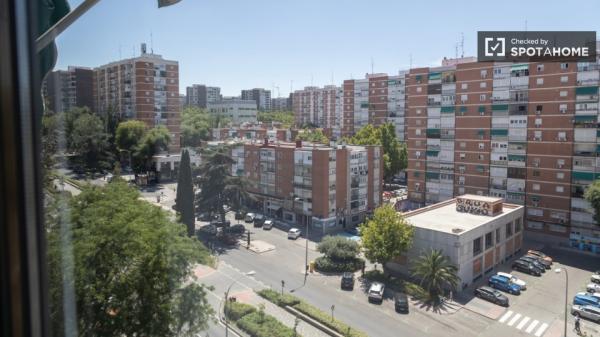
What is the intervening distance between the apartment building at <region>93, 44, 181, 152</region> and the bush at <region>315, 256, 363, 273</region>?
9688mm

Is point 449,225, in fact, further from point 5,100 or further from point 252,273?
point 5,100

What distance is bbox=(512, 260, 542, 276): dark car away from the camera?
1074 centimetres

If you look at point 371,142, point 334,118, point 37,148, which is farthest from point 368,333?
point 334,118

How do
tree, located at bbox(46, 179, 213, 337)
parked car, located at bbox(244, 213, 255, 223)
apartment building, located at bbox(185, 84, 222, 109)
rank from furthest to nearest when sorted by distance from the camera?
1. apartment building, located at bbox(185, 84, 222, 109)
2. parked car, located at bbox(244, 213, 255, 223)
3. tree, located at bbox(46, 179, 213, 337)

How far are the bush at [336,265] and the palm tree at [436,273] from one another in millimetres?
1799

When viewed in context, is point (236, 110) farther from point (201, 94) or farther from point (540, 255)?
point (540, 255)

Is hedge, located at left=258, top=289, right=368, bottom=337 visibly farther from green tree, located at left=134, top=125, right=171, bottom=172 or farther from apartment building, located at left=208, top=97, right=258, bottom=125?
apartment building, located at left=208, top=97, right=258, bottom=125

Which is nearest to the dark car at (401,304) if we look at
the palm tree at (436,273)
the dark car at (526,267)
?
the palm tree at (436,273)

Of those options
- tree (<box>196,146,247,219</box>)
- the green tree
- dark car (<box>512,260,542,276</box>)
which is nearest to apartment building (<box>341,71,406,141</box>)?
the green tree

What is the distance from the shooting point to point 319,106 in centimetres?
3741

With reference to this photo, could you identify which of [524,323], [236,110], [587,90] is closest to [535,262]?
[524,323]

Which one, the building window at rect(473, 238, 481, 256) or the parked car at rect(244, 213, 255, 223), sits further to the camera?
the parked car at rect(244, 213, 255, 223)

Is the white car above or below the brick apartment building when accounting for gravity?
below

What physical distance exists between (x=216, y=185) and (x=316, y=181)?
3200mm
